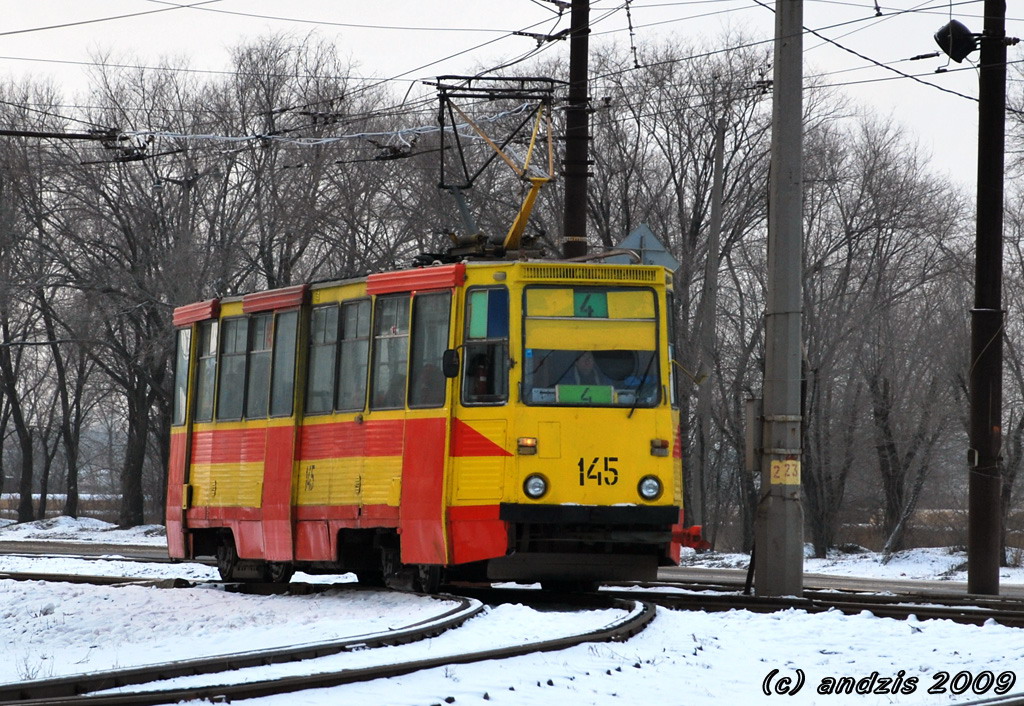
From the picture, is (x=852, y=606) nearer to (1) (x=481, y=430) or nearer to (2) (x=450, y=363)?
(1) (x=481, y=430)

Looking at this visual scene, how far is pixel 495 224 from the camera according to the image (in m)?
39.7

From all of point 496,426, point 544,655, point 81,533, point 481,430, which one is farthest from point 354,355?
point 81,533

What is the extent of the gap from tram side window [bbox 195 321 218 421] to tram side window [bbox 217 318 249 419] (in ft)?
0.78

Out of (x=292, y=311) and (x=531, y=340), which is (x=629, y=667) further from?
(x=292, y=311)

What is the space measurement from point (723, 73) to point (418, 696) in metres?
33.0

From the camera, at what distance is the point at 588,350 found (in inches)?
561

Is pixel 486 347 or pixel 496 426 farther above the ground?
pixel 486 347

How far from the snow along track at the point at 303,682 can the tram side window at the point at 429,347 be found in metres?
4.37

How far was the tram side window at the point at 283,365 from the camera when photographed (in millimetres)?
16859

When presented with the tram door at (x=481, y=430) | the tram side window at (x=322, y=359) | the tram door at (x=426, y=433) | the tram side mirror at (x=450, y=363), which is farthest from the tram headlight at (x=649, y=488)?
the tram side window at (x=322, y=359)

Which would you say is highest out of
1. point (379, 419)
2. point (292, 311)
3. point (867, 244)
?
point (867, 244)

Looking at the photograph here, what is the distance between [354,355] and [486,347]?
6.73 feet

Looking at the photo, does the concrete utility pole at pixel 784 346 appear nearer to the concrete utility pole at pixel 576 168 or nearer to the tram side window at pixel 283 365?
the tram side window at pixel 283 365

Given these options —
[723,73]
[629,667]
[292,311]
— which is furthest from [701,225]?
[629,667]
